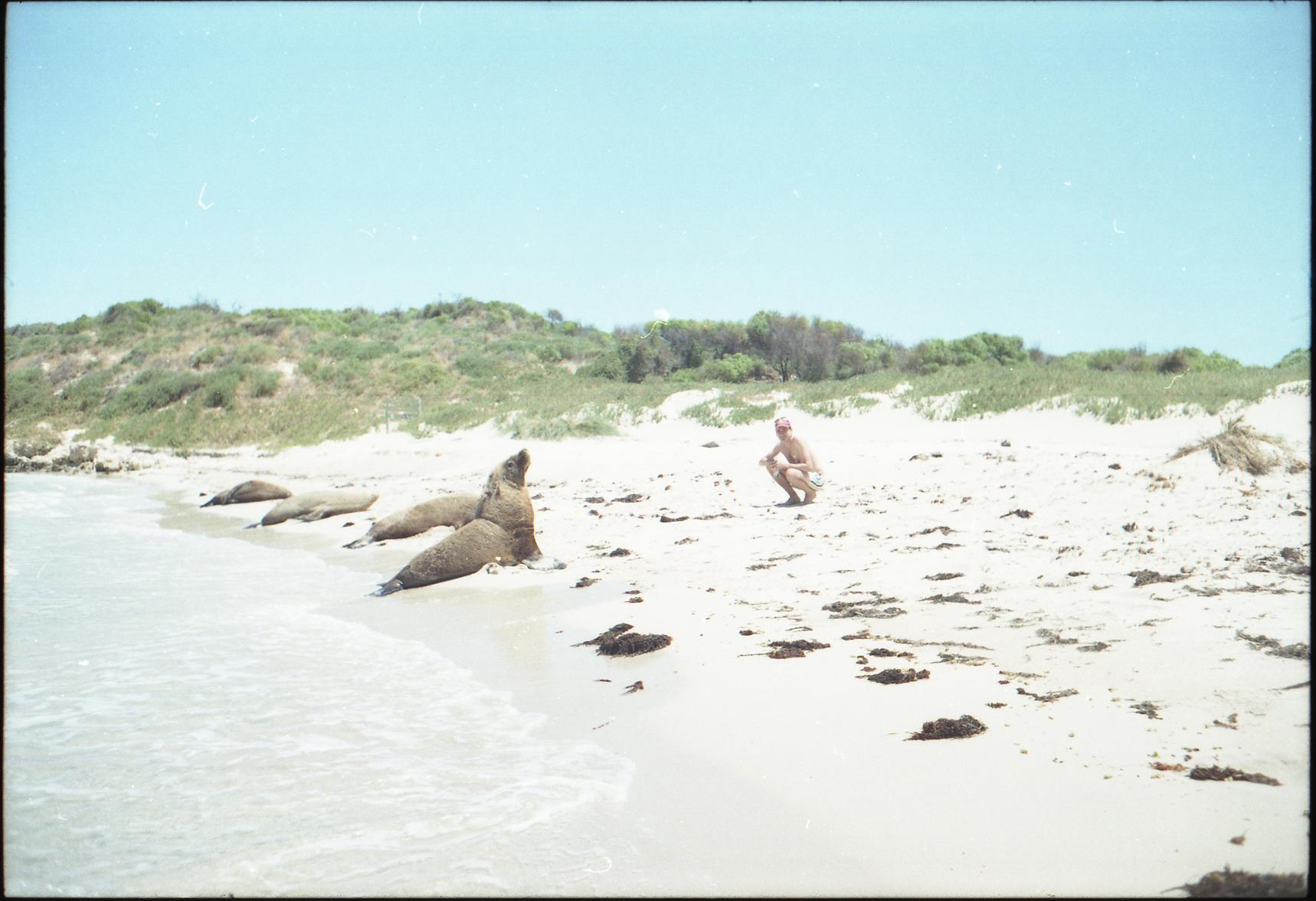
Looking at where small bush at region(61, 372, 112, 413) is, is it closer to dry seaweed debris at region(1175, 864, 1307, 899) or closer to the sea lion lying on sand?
the sea lion lying on sand

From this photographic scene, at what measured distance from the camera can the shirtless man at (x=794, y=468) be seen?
34.3 ft

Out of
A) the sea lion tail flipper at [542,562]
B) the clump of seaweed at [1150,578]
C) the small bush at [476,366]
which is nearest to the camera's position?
the clump of seaweed at [1150,578]

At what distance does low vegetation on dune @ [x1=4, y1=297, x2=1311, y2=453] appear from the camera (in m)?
19.2

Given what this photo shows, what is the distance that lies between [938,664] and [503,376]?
31.1 m

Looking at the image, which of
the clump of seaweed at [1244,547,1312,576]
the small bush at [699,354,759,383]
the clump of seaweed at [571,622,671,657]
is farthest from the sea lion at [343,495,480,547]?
the small bush at [699,354,759,383]

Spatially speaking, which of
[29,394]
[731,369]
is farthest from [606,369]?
[29,394]

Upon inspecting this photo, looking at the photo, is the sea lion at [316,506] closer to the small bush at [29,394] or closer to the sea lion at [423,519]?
the sea lion at [423,519]

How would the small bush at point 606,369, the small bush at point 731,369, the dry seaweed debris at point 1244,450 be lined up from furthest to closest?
the small bush at point 731,369, the small bush at point 606,369, the dry seaweed debris at point 1244,450

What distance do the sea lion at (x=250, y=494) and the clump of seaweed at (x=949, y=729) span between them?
47.0ft

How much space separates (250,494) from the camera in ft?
51.4

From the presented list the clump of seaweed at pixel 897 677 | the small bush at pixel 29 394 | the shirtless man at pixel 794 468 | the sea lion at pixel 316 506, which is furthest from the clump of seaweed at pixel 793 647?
the small bush at pixel 29 394

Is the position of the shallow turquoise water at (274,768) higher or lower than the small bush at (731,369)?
lower

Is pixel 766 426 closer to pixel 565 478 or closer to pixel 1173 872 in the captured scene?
pixel 565 478

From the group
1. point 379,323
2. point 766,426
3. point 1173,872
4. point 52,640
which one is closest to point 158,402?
point 379,323
